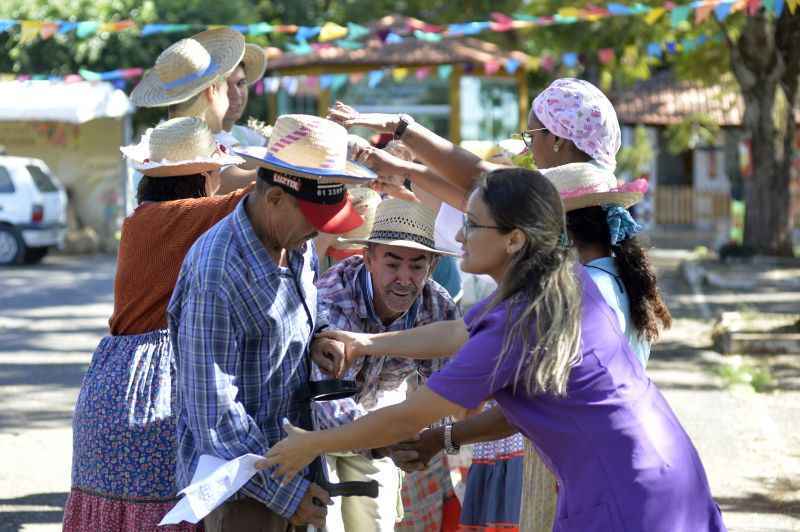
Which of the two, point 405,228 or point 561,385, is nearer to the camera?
point 561,385

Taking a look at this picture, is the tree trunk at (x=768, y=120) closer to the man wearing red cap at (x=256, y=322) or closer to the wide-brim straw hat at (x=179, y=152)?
the wide-brim straw hat at (x=179, y=152)

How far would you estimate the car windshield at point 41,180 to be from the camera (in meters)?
21.1

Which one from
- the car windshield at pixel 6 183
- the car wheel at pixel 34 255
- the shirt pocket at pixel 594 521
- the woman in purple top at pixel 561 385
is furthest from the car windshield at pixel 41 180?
the shirt pocket at pixel 594 521

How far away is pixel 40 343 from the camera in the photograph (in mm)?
12547

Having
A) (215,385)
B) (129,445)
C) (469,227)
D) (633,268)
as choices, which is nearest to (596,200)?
(633,268)

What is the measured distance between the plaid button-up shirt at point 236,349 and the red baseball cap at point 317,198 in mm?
141

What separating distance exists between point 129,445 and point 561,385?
1578mm

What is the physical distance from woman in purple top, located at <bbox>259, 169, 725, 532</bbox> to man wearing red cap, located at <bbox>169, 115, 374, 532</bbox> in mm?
407

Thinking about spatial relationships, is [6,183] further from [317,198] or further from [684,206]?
[684,206]

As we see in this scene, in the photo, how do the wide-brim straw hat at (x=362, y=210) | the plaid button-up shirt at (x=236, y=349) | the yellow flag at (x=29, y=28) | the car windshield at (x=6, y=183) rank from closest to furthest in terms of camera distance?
the plaid button-up shirt at (x=236, y=349) → the wide-brim straw hat at (x=362, y=210) → the yellow flag at (x=29, y=28) → the car windshield at (x=6, y=183)

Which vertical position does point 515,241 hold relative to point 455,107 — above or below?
above

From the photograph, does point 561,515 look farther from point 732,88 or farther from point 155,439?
point 732,88

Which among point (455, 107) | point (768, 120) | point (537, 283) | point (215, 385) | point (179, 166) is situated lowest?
point (455, 107)

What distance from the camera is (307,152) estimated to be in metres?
3.42
